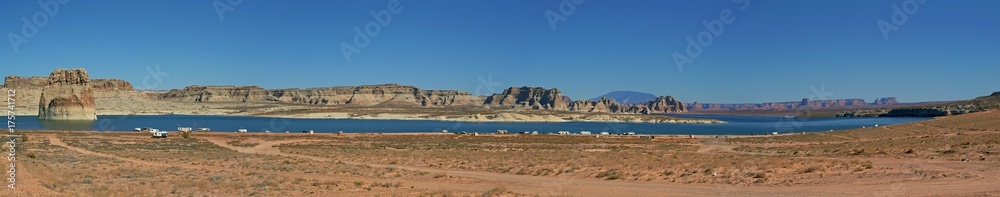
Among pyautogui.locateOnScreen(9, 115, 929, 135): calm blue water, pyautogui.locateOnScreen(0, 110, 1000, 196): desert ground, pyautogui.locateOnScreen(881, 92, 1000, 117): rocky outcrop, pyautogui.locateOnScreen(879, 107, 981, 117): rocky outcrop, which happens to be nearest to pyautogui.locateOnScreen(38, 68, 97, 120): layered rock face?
pyautogui.locateOnScreen(9, 115, 929, 135): calm blue water

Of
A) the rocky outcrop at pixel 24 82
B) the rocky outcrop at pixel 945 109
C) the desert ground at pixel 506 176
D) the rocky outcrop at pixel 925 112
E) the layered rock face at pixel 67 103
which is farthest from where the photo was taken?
the rocky outcrop at pixel 24 82

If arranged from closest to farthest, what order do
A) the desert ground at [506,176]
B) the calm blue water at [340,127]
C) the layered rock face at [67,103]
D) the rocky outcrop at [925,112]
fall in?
the desert ground at [506,176], the calm blue water at [340,127], the layered rock face at [67,103], the rocky outcrop at [925,112]

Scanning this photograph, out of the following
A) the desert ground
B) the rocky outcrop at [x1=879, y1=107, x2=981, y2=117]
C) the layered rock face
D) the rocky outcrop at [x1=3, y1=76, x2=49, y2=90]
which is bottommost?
the desert ground

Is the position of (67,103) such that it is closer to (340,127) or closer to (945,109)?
(340,127)

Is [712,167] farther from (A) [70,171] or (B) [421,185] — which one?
(A) [70,171]

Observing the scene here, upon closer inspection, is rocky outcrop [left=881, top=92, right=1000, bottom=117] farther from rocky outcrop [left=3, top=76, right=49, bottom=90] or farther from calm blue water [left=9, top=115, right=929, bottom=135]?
rocky outcrop [left=3, top=76, right=49, bottom=90]

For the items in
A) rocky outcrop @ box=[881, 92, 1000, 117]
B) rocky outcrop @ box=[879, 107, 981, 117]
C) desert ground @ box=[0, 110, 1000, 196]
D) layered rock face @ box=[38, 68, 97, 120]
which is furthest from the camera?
rocky outcrop @ box=[879, 107, 981, 117]

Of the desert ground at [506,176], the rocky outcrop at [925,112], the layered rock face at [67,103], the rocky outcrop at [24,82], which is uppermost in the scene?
the rocky outcrop at [24,82]

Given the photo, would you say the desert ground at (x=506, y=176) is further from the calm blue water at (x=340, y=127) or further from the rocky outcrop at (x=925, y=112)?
the rocky outcrop at (x=925, y=112)

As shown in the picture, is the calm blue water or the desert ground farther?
the calm blue water

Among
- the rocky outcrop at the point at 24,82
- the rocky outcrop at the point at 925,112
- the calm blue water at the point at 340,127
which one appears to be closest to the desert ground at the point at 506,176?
the calm blue water at the point at 340,127

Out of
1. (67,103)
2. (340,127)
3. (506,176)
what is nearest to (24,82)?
(67,103)

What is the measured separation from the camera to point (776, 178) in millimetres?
20812

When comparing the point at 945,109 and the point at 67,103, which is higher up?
the point at 67,103
